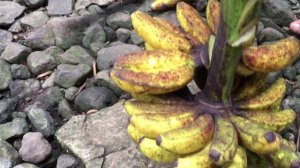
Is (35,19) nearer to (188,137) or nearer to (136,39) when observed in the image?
(136,39)

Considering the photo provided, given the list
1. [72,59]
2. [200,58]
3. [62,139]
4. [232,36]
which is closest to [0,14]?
[72,59]

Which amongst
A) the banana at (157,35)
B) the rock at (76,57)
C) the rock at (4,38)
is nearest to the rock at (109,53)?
the rock at (76,57)

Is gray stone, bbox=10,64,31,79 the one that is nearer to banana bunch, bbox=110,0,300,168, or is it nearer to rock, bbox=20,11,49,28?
rock, bbox=20,11,49,28

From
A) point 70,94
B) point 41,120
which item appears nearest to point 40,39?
point 70,94

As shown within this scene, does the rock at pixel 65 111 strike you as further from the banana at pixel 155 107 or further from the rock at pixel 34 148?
the banana at pixel 155 107

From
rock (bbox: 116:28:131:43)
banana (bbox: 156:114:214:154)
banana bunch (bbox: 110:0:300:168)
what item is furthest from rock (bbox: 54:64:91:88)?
banana (bbox: 156:114:214:154)

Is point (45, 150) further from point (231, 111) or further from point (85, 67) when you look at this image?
point (231, 111)
